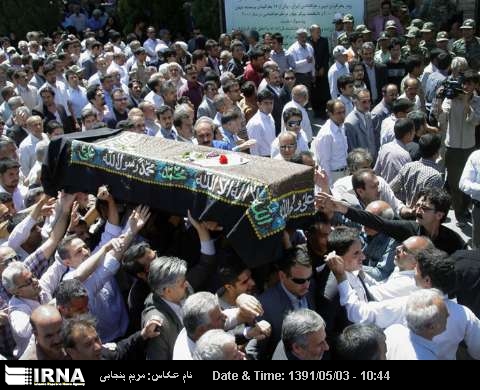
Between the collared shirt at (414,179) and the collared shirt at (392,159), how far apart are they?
23 cm

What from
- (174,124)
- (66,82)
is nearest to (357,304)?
(174,124)

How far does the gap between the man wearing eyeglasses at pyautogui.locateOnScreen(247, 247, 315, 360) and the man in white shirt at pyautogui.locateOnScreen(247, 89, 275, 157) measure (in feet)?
12.8

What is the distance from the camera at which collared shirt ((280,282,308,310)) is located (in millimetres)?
4109

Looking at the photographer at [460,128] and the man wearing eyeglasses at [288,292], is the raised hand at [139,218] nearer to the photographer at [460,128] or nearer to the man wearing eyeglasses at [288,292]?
the man wearing eyeglasses at [288,292]

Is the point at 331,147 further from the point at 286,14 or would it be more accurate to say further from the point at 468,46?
the point at 286,14

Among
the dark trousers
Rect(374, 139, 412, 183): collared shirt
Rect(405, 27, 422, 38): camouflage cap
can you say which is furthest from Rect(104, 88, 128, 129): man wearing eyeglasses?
Rect(405, 27, 422, 38): camouflage cap

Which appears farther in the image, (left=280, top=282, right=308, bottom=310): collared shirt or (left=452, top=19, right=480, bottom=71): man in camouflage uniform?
(left=452, top=19, right=480, bottom=71): man in camouflage uniform

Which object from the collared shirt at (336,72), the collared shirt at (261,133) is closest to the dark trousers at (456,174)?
the collared shirt at (261,133)

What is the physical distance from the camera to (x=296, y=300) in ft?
13.5

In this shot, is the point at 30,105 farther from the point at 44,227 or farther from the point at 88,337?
the point at 88,337

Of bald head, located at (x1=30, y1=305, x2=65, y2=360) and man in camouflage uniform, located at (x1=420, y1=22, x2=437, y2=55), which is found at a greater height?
man in camouflage uniform, located at (x1=420, y1=22, x2=437, y2=55)

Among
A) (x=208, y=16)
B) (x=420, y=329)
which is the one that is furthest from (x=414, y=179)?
(x=208, y=16)

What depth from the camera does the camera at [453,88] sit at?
295 inches

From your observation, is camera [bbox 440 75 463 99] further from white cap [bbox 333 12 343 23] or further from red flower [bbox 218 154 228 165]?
white cap [bbox 333 12 343 23]
